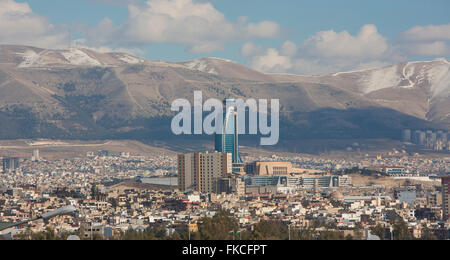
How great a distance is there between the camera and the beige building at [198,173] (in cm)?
10000

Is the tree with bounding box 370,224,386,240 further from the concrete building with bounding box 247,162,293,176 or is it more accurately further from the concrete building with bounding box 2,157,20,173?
the concrete building with bounding box 2,157,20,173

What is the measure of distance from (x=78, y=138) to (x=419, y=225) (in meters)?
149

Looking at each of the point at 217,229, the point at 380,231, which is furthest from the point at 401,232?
the point at 217,229

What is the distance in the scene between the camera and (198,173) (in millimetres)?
100938

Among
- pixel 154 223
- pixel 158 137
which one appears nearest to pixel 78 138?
pixel 158 137

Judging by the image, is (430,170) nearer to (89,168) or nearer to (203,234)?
(89,168)

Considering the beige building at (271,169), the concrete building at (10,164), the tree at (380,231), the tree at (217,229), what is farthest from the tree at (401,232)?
the concrete building at (10,164)

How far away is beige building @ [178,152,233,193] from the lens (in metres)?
100

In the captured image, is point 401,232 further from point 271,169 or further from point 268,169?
point 271,169

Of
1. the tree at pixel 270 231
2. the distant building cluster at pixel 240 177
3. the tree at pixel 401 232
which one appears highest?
the tree at pixel 270 231

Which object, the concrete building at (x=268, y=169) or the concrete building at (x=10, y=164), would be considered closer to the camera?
the concrete building at (x=268, y=169)

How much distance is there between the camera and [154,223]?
57.1 m

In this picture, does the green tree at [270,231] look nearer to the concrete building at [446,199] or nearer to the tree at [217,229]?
the tree at [217,229]

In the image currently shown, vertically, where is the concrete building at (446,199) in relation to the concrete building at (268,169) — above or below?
above
